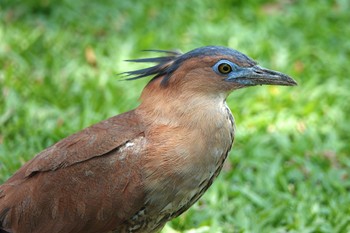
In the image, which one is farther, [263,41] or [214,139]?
[263,41]

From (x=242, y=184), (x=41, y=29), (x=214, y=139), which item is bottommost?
(x=242, y=184)

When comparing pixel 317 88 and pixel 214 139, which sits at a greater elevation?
pixel 214 139

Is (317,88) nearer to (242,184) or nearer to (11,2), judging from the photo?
(242,184)

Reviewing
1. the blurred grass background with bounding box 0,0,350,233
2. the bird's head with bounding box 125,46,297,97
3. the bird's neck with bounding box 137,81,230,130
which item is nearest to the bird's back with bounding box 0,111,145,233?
the bird's neck with bounding box 137,81,230,130

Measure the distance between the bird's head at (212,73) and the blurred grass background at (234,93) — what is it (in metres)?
1.17

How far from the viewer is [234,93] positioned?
6.81 meters

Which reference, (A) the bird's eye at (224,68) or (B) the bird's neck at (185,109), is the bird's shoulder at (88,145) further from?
(A) the bird's eye at (224,68)

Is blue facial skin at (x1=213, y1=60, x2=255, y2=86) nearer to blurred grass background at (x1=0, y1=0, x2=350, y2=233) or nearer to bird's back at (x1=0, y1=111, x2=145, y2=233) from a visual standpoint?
bird's back at (x1=0, y1=111, x2=145, y2=233)

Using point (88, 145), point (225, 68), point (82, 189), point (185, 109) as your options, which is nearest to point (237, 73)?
point (225, 68)

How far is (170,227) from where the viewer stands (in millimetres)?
5145

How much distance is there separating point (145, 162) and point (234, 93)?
9.05 feet

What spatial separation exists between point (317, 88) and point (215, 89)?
8.83 ft

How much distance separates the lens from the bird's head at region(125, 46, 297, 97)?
434 centimetres

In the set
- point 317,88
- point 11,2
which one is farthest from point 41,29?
point 317,88
